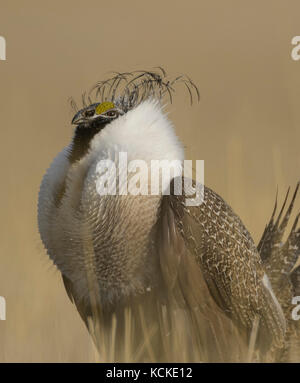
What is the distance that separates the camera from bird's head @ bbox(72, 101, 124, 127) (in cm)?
309

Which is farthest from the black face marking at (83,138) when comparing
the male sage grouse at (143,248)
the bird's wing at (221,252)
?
the bird's wing at (221,252)

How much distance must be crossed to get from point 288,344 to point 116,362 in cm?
78

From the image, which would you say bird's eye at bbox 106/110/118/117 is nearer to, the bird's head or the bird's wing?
the bird's head

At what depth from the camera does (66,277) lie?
3.22 metres

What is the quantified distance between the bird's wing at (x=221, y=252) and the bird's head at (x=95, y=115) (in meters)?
0.35

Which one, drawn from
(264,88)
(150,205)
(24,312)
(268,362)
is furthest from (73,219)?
(264,88)

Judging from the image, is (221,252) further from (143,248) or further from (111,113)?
(111,113)

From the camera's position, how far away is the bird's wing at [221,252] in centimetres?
298

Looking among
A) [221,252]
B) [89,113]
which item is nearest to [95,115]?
[89,113]

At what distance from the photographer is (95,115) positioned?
10.2 feet

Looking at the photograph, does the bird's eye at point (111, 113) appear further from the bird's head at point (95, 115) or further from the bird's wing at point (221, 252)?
the bird's wing at point (221, 252)

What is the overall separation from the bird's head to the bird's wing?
355 mm

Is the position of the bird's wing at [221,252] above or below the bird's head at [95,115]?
below

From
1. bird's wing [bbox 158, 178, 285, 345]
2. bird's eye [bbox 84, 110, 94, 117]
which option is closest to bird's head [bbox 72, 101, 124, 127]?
bird's eye [bbox 84, 110, 94, 117]
